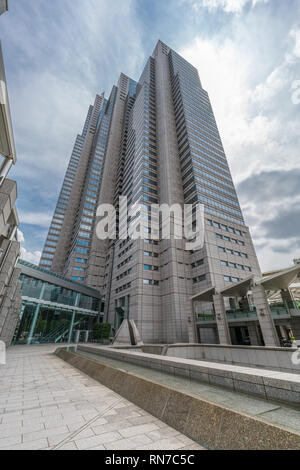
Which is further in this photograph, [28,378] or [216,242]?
[216,242]

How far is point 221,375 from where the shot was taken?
4.91 metres

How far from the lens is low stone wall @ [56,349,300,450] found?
2.39 m

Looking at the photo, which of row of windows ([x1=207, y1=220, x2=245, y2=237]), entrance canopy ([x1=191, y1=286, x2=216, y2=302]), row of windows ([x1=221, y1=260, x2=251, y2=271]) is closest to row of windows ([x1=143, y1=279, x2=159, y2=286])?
entrance canopy ([x1=191, y1=286, x2=216, y2=302])

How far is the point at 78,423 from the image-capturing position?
12.4 feet

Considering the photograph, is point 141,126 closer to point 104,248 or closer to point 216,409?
point 104,248

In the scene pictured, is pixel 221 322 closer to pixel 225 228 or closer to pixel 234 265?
pixel 234 265

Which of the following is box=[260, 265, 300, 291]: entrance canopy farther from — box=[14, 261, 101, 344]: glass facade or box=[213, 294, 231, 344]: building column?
box=[14, 261, 101, 344]: glass facade

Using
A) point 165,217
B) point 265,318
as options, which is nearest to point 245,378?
point 265,318

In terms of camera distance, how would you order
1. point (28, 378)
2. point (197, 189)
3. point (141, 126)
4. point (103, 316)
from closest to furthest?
point (28, 378), point (197, 189), point (103, 316), point (141, 126)

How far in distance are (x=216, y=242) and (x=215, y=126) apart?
154 ft

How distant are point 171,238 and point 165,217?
6.01 metres

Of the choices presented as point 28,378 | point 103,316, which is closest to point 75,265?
point 103,316

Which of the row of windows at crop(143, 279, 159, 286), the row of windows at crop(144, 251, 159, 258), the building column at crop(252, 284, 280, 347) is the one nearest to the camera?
the building column at crop(252, 284, 280, 347)

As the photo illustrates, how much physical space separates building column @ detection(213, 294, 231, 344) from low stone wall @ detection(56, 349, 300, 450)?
21.8 m
